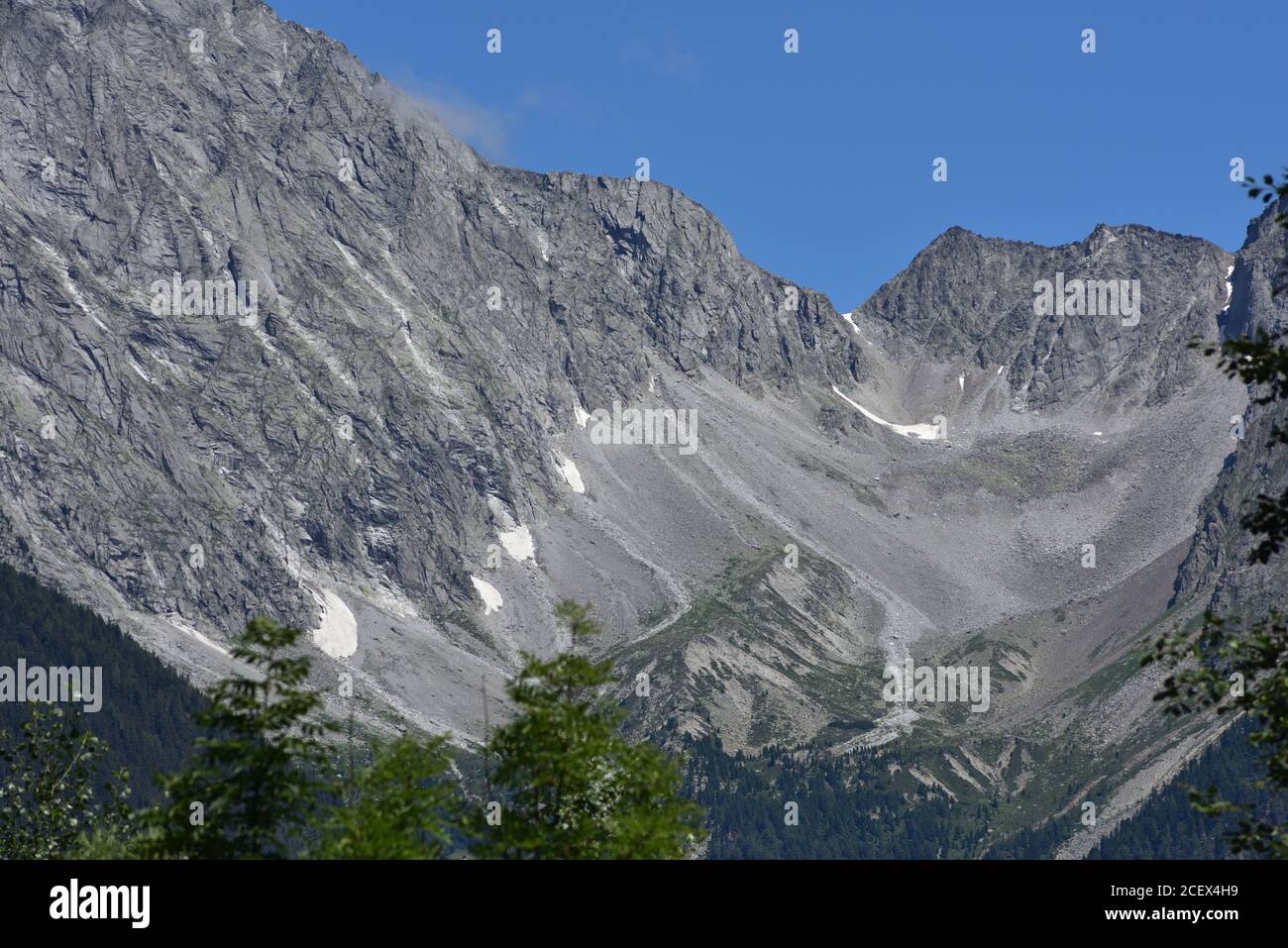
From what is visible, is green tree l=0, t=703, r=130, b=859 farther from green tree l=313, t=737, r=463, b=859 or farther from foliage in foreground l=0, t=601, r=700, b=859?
green tree l=313, t=737, r=463, b=859

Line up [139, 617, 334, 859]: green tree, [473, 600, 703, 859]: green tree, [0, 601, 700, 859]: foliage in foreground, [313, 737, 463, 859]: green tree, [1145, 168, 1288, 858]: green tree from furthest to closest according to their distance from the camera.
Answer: [473, 600, 703, 859]: green tree → [0, 601, 700, 859]: foliage in foreground → [139, 617, 334, 859]: green tree → [313, 737, 463, 859]: green tree → [1145, 168, 1288, 858]: green tree

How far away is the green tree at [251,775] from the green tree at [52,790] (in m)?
19.8

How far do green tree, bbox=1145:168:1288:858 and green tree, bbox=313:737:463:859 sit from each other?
1659 centimetres

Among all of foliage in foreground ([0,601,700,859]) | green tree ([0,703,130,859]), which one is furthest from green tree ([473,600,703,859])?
green tree ([0,703,130,859])

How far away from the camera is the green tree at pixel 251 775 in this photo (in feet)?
119

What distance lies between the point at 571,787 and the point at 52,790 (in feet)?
86.3

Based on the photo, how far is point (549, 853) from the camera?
4034cm

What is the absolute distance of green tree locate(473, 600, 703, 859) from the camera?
133ft

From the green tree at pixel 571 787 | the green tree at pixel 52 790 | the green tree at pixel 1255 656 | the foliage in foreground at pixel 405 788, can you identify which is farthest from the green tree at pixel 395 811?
the green tree at pixel 52 790

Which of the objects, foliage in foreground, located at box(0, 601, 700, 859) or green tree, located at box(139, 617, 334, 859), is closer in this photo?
green tree, located at box(139, 617, 334, 859)

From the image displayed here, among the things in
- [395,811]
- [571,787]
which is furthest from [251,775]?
[571,787]

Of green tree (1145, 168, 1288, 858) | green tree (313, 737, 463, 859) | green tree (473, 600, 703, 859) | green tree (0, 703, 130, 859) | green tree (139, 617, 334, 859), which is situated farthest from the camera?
green tree (0, 703, 130, 859)

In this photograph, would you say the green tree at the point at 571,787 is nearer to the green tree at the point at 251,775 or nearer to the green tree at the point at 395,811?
the green tree at the point at 395,811
